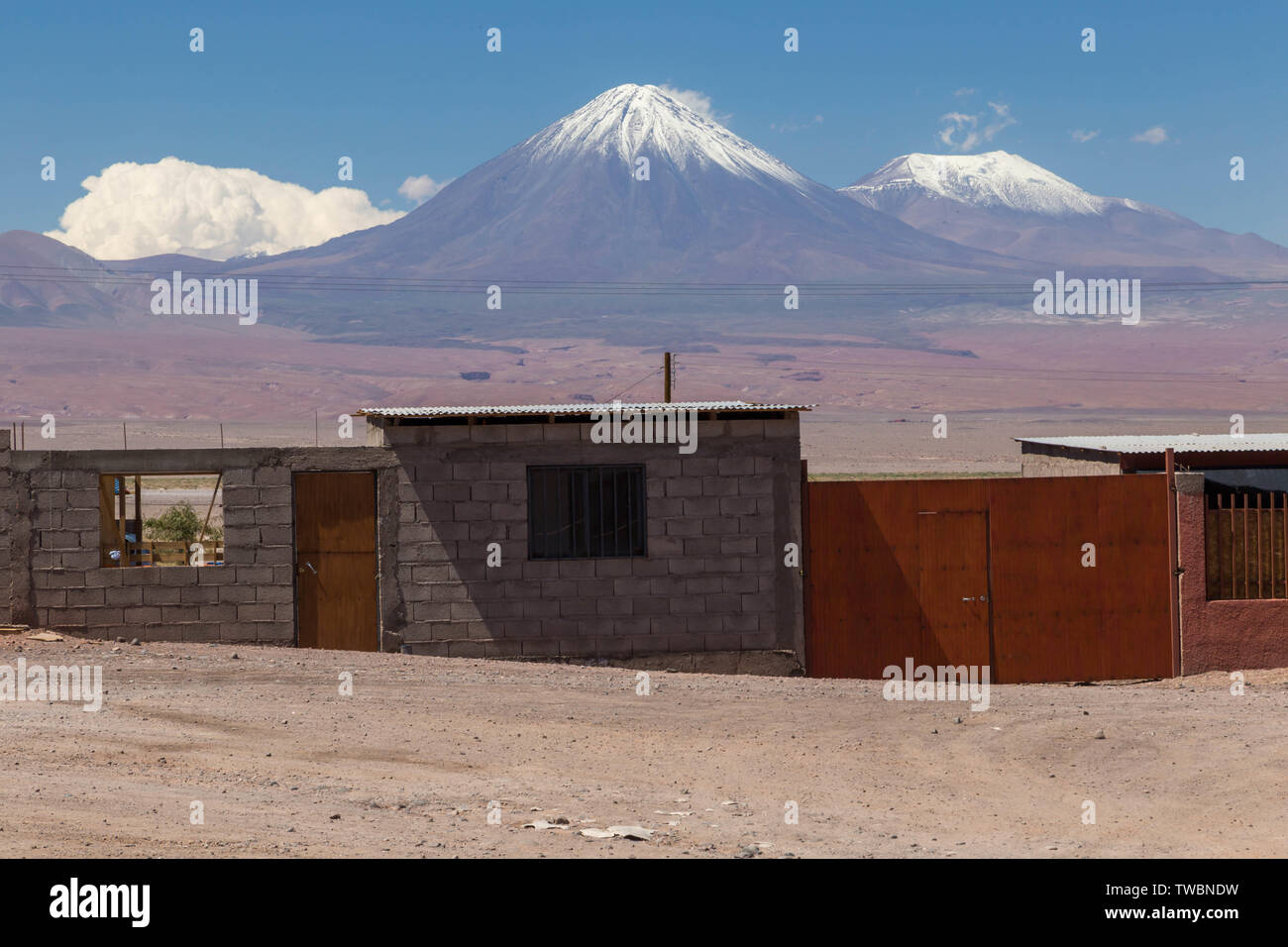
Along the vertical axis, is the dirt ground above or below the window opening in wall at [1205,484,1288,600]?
below

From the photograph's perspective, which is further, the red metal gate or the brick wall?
the red metal gate

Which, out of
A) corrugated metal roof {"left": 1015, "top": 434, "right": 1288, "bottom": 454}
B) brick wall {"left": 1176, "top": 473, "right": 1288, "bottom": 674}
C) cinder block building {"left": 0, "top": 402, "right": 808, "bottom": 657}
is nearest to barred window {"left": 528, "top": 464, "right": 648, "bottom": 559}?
cinder block building {"left": 0, "top": 402, "right": 808, "bottom": 657}

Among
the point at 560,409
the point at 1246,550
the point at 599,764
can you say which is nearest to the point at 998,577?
the point at 1246,550

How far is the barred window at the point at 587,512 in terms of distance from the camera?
52.3ft

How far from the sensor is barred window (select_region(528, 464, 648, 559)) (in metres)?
15.9

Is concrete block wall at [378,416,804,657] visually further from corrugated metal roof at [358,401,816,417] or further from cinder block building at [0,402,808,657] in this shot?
corrugated metal roof at [358,401,816,417]

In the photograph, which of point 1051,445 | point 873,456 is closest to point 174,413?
point 873,456

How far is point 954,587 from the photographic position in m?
15.8

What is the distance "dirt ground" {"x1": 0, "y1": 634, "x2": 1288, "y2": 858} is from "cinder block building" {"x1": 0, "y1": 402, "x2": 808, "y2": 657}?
A: 89 centimetres

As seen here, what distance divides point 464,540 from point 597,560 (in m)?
1.61

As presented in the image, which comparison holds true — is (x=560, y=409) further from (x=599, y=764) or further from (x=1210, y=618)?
(x=1210, y=618)

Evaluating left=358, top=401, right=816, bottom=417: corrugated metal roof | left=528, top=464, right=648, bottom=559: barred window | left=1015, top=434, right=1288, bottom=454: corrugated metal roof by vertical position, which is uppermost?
left=358, top=401, right=816, bottom=417: corrugated metal roof

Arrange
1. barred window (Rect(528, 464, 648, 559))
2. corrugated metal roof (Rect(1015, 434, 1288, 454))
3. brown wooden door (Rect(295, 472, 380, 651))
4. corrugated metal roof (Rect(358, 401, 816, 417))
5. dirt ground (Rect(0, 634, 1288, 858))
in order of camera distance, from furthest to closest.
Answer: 1. corrugated metal roof (Rect(1015, 434, 1288, 454))
2. barred window (Rect(528, 464, 648, 559))
3. brown wooden door (Rect(295, 472, 380, 651))
4. corrugated metal roof (Rect(358, 401, 816, 417))
5. dirt ground (Rect(0, 634, 1288, 858))
